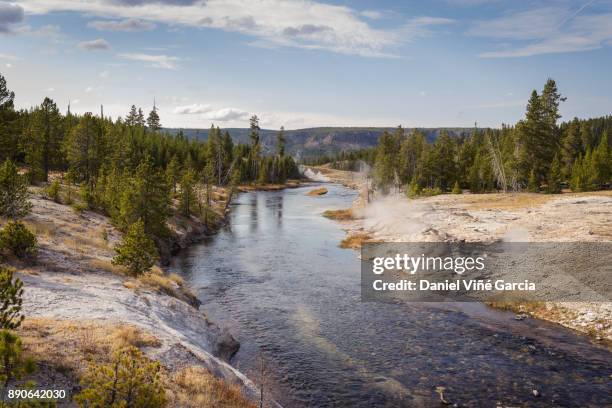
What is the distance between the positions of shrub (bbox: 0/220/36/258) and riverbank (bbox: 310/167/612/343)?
31.3 meters

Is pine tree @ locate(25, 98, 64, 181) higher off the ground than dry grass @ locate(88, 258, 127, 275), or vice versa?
pine tree @ locate(25, 98, 64, 181)

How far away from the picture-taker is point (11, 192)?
101ft

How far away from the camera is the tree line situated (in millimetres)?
79062

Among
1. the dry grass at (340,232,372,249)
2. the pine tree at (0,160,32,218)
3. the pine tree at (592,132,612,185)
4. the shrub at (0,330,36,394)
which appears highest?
the pine tree at (592,132,612,185)

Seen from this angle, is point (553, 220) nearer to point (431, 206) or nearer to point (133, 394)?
point (431, 206)

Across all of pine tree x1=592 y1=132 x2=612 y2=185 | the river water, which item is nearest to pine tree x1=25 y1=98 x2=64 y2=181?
the river water

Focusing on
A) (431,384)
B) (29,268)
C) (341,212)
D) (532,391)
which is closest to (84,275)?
(29,268)

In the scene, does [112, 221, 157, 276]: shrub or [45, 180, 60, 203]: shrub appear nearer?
[112, 221, 157, 276]: shrub

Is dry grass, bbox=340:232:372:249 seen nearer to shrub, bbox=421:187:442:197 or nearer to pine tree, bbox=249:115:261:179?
shrub, bbox=421:187:442:197

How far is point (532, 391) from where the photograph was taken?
20406mm

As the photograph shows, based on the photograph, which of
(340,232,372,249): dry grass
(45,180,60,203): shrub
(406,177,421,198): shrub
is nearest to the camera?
(45,180,60,203): shrub

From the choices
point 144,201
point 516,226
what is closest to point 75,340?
point 144,201

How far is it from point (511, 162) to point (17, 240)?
78.9 metres

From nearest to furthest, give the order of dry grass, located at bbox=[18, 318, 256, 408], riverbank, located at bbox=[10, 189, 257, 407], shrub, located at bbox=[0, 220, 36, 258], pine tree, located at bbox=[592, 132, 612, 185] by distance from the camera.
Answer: dry grass, located at bbox=[18, 318, 256, 408], riverbank, located at bbox=[10, 189, 257, 407], shrub, located at bbox=[0, 220, 36, 258], pine tree, located at bbox=[592, 132, 612, 185]
